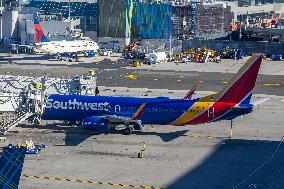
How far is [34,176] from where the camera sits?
52.1m

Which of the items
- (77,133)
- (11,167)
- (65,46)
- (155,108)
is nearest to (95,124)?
(77,133)

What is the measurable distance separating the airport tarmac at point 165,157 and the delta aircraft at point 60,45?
72593mm

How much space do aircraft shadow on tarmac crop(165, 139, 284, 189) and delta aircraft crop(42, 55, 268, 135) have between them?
3.83 metres

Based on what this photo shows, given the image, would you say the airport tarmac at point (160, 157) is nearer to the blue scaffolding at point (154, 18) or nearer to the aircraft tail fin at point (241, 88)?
the aircraft tail fin at point (241, 88)

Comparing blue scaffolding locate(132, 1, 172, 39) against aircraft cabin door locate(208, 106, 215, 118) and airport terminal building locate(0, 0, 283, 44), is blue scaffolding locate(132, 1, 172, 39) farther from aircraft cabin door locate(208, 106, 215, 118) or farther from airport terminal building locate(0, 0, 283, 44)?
aircraft cabin door locate(208, 106, 215, 118)

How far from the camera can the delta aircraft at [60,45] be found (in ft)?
491

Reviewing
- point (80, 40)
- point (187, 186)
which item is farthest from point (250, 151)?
point (80, 40)

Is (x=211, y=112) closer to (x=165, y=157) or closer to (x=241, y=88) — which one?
(x=241, y=88)

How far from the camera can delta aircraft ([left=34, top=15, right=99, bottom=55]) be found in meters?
150

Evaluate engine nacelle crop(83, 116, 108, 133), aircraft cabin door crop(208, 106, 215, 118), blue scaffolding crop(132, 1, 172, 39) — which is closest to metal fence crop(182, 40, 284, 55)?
blue scaffolding crop(132, 1, 172, 39)

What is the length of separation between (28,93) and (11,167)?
3934 cm

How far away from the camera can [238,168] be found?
183ft

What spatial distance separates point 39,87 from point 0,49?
102752mm

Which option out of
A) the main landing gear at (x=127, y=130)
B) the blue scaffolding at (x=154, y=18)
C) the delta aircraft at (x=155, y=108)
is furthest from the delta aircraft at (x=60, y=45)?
the main landing gear at (x=127, y=130)
